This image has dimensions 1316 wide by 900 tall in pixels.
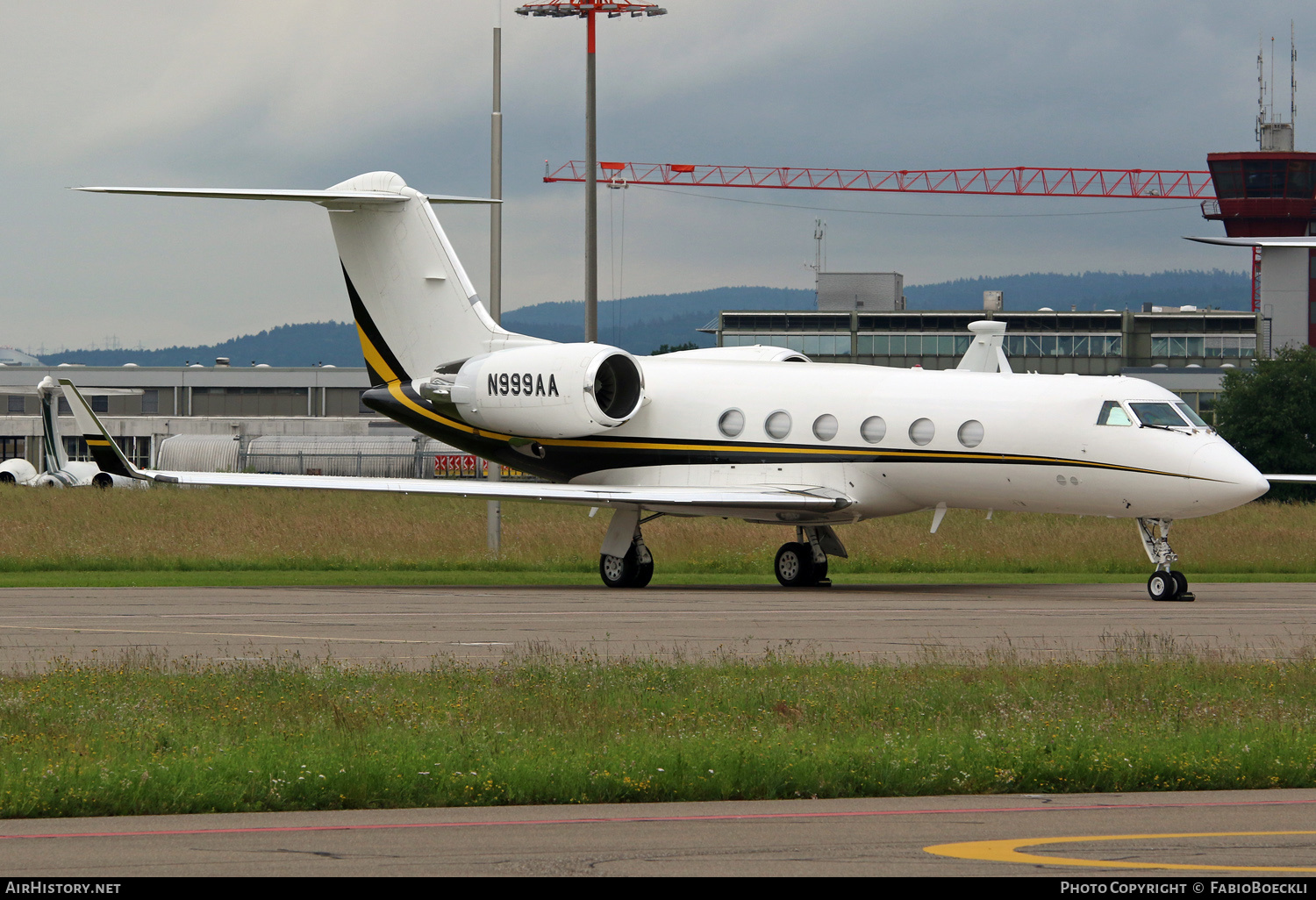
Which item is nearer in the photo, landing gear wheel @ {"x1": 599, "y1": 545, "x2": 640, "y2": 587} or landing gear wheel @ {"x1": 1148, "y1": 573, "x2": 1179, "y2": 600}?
landing gear wheel @ {"x1": 1148, "y1": 573, "x2": 1179, "y2": 600}

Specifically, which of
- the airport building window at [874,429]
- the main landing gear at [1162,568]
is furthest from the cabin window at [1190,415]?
the airport building window at [874,429]

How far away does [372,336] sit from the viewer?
1243 inches

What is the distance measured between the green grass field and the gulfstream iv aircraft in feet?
10.2

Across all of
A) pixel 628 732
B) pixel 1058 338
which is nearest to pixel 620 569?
pixel 628 732

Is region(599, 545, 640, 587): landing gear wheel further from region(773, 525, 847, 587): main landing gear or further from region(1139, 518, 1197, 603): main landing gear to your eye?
region(1139, 518, 1197, 603): main landing gear

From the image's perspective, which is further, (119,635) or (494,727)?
(119,635)

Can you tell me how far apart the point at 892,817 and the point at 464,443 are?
2204 cm

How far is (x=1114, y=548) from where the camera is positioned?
111 ft

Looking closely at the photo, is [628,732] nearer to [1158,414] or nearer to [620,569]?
[1158,414]

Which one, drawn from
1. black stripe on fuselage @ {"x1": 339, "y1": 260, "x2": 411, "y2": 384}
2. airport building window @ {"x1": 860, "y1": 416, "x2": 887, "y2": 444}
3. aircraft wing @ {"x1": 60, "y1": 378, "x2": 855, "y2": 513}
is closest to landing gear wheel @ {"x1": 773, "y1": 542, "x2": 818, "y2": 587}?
aircraft wing @ {"x1": 60, "y1": 378, "x2": 855, "y2": 513}

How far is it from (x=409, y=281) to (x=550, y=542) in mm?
7969

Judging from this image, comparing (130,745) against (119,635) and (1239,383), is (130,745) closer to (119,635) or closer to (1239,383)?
(119,635)

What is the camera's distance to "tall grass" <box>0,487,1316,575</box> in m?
32.7
